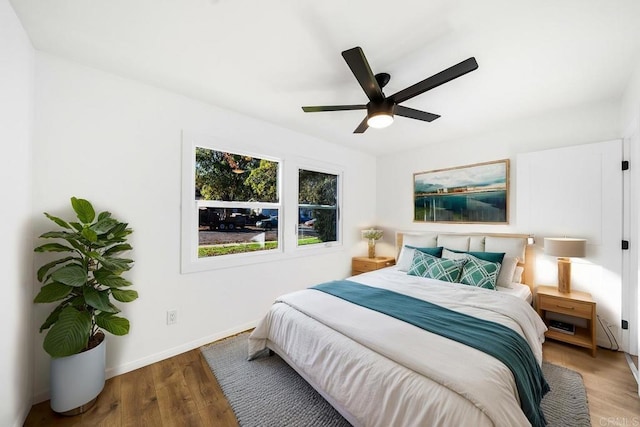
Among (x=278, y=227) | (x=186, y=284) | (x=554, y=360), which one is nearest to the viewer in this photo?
(x=554, y=360)

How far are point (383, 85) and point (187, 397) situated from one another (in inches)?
110

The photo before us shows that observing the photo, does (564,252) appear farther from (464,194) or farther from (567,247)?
(464,194)

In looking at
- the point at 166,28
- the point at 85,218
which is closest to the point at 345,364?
the point at 85,218

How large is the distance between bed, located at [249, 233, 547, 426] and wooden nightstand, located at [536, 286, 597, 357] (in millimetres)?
186

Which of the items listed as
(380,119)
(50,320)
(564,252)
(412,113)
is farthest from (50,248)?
(564,252)

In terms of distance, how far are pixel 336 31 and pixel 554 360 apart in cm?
321

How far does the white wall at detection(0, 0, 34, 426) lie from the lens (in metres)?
1.33

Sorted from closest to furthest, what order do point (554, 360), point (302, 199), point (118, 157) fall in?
point (118, 157)
point (554, 360)
point (302, 199)

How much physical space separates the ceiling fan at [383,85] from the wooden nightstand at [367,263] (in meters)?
2.29

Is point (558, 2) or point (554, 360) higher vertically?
point (558, 2)

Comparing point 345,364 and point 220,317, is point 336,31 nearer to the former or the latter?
point 345,364

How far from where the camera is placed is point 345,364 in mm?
1465

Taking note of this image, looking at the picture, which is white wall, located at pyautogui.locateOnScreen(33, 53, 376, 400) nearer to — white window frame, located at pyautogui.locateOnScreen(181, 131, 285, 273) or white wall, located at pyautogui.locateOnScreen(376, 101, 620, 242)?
white window frame, located at pyautogui.locateOnScreen(181, 131, 285, 273)

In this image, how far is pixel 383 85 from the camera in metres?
2.03
